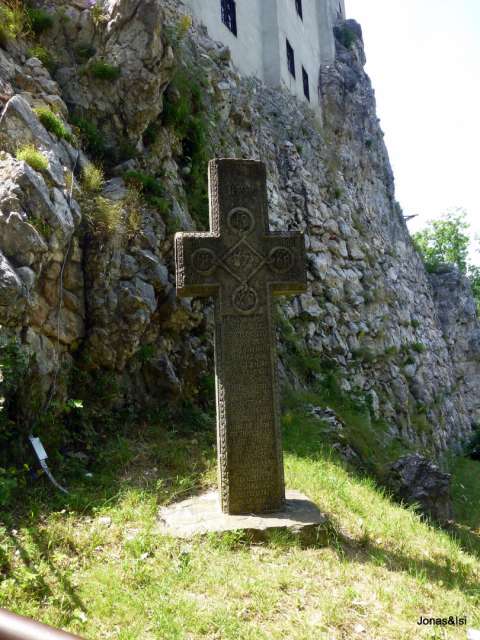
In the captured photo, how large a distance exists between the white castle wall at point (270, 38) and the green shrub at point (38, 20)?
4.67 meters

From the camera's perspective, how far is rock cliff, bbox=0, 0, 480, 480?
525cm

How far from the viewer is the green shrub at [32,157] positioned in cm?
545

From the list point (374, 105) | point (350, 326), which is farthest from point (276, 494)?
point (374, 105)

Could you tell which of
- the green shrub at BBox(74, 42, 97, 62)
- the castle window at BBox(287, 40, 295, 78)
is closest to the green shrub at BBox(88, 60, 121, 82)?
the green shrub at BBox(74, 42, 97, 62)

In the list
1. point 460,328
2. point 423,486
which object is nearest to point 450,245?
point 460,328

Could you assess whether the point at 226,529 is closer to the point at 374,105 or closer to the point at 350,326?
the point at 350,326

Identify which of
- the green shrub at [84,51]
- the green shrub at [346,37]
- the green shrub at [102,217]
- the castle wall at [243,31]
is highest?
the green shrub at [346,37]

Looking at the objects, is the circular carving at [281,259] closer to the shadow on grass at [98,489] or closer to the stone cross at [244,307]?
the stone cross at [244,307]

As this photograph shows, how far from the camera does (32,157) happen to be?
5.48 meters

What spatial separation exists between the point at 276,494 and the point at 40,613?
2058mm

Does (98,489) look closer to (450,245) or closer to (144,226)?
(144,226)

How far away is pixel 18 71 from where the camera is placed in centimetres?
675

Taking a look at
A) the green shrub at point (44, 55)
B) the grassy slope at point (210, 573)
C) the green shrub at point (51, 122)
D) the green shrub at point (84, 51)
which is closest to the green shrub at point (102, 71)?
the green shrub at point (84, 51)

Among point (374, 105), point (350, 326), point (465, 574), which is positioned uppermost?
point (374, 105)
